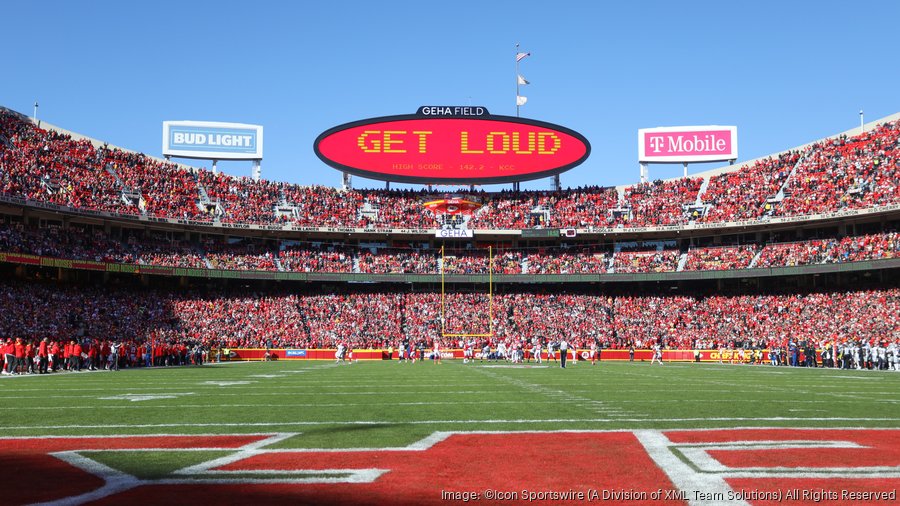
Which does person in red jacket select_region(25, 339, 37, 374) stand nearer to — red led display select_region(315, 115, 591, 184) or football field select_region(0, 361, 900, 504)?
football field select_region(0, 361, 900, 504)

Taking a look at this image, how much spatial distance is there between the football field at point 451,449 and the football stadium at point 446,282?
0.80ft

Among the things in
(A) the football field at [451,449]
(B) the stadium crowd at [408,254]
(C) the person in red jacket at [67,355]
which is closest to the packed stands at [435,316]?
(B) the stadium crowd at [408,254]

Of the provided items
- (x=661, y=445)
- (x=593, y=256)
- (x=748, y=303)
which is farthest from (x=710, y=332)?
(x=661, y=445)

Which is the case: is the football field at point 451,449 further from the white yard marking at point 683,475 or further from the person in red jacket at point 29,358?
the person in red jacket at point 29,358

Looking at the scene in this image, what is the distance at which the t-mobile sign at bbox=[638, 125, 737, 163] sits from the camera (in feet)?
207

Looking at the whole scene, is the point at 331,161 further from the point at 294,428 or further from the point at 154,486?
the point at 154,486

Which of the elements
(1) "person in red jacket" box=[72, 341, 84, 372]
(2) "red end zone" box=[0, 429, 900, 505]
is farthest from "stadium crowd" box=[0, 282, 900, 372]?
(2) "red end zone" box=[0, 429, 900, 505]

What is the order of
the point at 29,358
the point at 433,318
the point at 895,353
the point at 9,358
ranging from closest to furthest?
the point at 9,358, the point at 29,358, the point at 895,353, the point at 433,318

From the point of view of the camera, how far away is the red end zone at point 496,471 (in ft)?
18.6

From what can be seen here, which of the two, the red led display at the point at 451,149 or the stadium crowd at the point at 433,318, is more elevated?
the red led display at the point at 451,149

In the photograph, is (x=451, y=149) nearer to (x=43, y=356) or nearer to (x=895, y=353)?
(x=895, y=353)

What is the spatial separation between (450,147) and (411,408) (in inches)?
1870

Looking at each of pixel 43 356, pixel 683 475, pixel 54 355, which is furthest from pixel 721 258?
pixel 683 475

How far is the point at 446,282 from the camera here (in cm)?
5834
